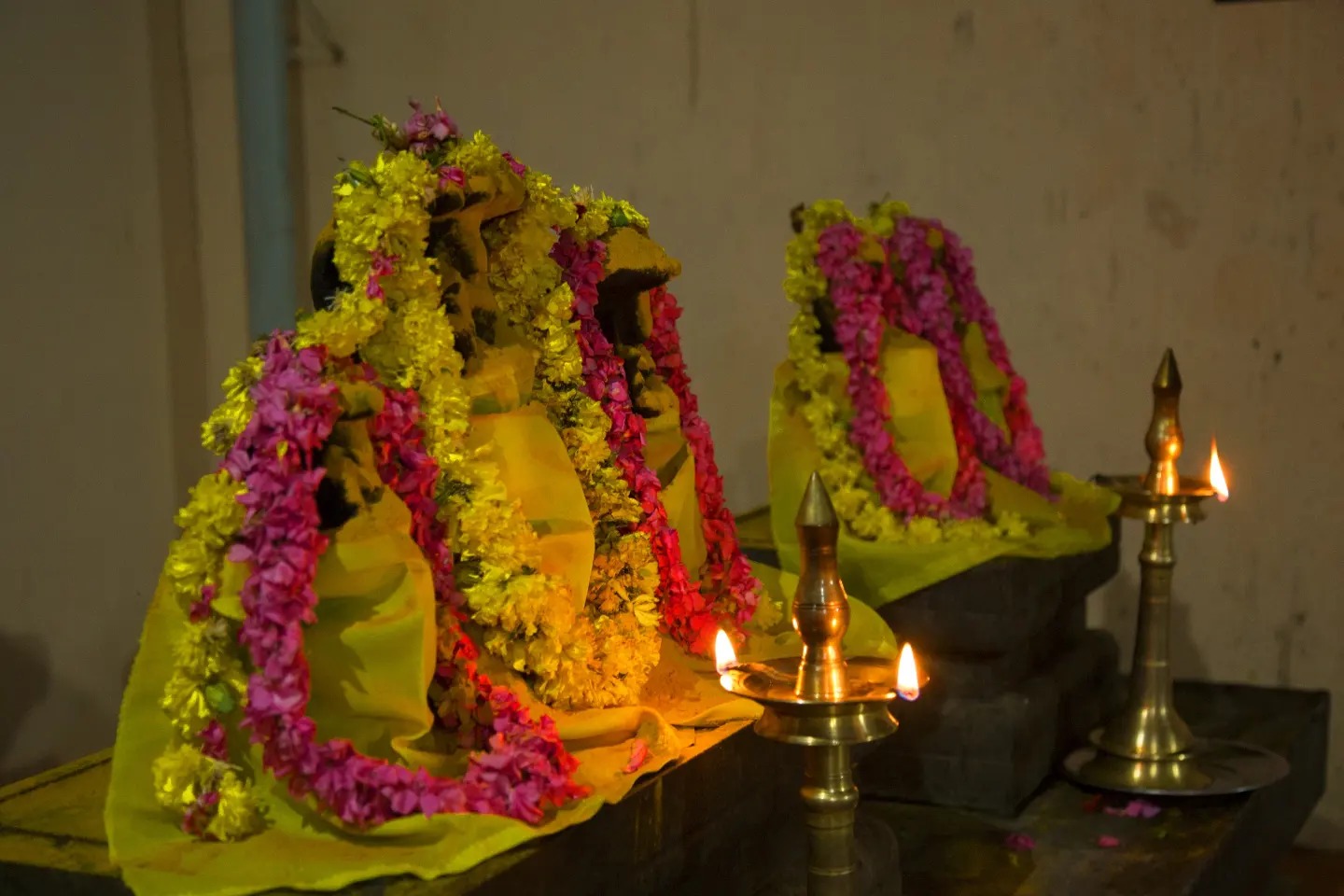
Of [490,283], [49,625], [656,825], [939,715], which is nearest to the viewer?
[656,825]

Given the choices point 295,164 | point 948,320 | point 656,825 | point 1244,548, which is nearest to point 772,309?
point 948,320

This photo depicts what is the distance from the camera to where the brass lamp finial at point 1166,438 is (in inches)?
117

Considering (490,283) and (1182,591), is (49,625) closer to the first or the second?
(490,283)

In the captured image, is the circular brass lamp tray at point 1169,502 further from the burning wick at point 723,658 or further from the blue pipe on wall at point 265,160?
the blue pipe on wall at point 265,160

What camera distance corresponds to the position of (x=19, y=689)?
4.75 metres

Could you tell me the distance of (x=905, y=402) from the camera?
3.64 metres

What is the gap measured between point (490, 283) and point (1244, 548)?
2.90 meters

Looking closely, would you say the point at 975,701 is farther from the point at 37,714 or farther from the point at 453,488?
the point at 37,714

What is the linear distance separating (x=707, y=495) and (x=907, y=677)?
1.41m

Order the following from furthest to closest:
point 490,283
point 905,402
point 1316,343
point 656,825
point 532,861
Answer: point 1316,343, point 905,402, point 490,283, point 656,825, point 532,861

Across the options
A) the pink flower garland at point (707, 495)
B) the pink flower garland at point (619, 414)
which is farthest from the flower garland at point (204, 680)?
the pink flower garland at point (707, 495)

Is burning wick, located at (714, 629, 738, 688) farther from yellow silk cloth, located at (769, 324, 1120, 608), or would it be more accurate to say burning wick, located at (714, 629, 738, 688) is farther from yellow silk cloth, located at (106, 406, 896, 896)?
yellow silk cloth, located at (769, 324, 1120, 608)

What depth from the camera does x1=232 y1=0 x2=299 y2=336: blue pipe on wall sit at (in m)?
5.28

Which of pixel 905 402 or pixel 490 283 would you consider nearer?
pixel 490 283
